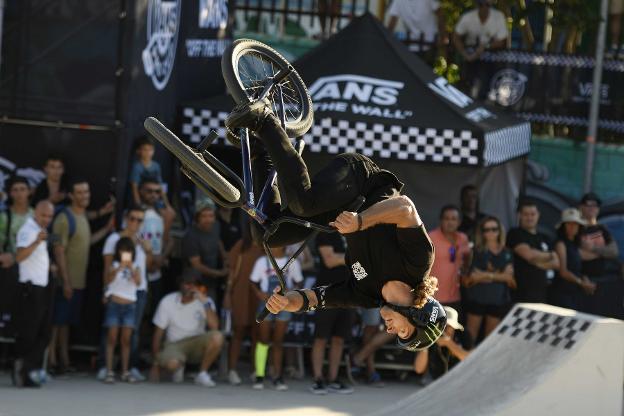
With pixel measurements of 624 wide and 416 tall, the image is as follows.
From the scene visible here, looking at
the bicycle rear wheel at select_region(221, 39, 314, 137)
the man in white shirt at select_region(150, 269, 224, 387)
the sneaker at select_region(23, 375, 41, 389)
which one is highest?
the bicycle rear wheel at select_region(221, 39, 314, 137)

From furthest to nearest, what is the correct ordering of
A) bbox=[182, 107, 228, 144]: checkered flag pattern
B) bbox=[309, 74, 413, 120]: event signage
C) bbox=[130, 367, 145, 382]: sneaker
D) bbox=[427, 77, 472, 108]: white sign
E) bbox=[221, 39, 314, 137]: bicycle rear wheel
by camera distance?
1. bbox=[427, 77, 472, 108]: white sign
2. bbox=[309, 74, 413, 120]: event signage
3. bbox=[182, 107, 228, 144]: checkered flag pattern
4. bbox=[130, 367, 145, 382]: sneaker
5. bbox=[221, 39, 314, 137]: bicycle rear wheel

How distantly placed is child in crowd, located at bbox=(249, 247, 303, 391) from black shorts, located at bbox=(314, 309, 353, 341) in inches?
12.6

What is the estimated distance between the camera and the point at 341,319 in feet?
40.1

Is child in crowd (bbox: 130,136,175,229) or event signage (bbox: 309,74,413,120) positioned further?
event signage (bbox: 309,74,413,120)

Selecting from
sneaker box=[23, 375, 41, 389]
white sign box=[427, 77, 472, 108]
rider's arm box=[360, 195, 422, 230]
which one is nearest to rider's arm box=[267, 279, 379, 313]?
rider's arm box=[360, 195, 422, 230]

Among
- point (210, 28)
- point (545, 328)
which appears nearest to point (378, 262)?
point (545, 328)

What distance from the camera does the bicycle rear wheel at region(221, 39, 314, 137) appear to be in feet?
23.7

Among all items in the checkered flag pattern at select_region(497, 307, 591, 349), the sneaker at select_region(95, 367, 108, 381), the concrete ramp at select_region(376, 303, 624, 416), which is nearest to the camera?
the concrete ramp at select_region(376, 303, 624, 416)

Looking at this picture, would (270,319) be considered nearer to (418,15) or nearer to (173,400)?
(173,400)

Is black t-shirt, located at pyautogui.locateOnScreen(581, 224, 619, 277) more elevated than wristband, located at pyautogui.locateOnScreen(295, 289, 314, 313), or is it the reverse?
black t-shirt, located at pyautogui.locateOnScreen(581, 224, 619, 277)

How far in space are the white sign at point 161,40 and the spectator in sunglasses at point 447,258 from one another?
3.15 metres

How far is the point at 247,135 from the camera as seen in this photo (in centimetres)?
701

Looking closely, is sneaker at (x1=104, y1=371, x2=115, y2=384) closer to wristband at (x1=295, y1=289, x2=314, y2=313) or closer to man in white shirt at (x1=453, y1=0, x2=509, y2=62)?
wristband at (x1=295, y1=289, x2=314, y2=313)

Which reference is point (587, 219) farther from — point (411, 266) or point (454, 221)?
point (411, 266)
